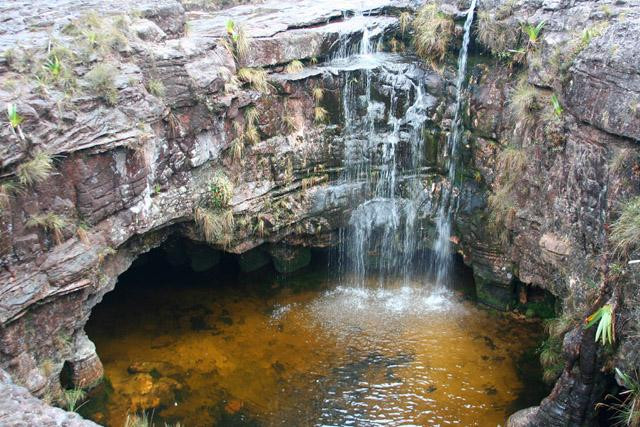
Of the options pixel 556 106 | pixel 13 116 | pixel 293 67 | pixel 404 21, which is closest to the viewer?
pixel 13 116

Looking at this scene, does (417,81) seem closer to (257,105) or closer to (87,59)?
(257,105)

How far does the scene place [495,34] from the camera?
35.1 ft

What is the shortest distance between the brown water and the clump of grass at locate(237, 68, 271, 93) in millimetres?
4093

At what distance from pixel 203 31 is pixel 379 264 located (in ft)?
18.8

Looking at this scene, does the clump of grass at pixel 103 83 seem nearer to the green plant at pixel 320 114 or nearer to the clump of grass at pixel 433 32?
the green plant at pixel 320 114

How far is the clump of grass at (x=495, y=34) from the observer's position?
34.7 feet

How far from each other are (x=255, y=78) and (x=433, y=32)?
3.56 m

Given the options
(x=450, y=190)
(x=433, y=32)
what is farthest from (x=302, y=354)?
(x=433, y=32)

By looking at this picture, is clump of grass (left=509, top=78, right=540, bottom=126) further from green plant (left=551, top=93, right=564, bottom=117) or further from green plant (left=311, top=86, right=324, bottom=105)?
green plant (left=311, top=86, right=324, bottom=105)

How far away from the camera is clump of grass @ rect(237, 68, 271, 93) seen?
10.3m

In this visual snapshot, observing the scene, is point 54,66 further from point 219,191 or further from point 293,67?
point 293,67

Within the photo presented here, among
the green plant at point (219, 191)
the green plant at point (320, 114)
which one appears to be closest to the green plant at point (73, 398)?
the green plant at point (219, 191)

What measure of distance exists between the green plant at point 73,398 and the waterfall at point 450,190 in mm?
6902

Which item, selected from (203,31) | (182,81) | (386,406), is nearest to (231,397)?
(386,406)
